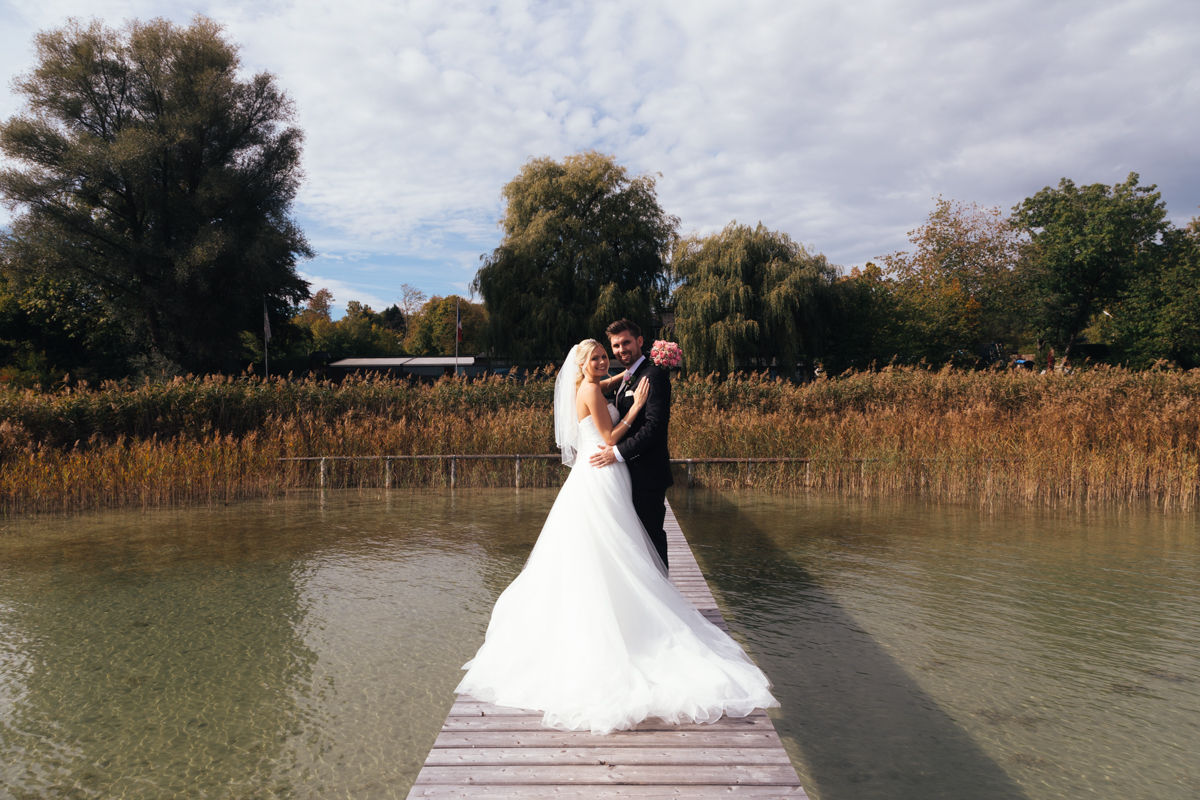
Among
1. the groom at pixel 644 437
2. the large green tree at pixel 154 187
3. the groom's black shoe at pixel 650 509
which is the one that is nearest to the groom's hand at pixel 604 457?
the groom at pixel 644 437

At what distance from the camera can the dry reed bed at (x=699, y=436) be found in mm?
9969

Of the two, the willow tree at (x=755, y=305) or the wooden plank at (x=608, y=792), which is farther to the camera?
the willow tree at (x=755, y=305)

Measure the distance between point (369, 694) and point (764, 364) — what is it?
75.7 ft

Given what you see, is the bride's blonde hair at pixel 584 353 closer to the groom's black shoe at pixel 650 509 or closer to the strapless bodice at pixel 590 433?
the strapless bodice at pixel 590 433

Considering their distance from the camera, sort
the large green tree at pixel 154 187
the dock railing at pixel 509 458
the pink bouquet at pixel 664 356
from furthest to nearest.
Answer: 1. the large green tree at pixel 154 187
2. the dock railing at pixel 509 458
3. the pink bouquet at pixel 664 356

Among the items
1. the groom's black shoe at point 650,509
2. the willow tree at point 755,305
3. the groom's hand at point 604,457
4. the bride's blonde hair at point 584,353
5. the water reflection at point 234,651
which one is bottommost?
the water reflection at point 234,651

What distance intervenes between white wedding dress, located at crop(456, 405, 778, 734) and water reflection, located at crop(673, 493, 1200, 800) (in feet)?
2.44

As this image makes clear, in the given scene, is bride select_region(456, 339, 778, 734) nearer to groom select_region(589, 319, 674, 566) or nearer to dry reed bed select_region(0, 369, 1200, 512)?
groom select_region(589, 319, 674, 566)

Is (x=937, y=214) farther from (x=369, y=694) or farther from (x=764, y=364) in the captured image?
(x=369, y=694)

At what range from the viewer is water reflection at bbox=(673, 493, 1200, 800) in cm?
321

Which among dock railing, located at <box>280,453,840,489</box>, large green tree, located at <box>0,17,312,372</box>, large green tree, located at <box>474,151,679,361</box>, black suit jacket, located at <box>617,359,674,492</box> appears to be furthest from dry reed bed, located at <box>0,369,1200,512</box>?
large green tree, located at <box>0,17,312,372</box>

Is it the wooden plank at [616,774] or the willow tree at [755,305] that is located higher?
the willow tree at [755,305]

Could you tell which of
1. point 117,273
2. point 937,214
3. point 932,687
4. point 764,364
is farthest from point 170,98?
point 937,214

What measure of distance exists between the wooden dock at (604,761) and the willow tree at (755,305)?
874 inches
